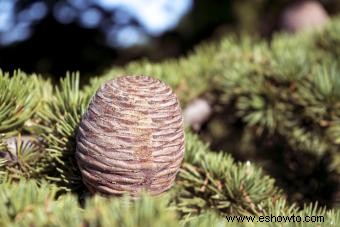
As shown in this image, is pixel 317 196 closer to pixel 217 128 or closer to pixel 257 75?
pixel 257 75

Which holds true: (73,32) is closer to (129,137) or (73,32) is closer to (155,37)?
(155,37)

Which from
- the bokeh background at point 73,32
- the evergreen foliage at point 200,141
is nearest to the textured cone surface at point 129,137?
the evergreen foliage at point 200,141

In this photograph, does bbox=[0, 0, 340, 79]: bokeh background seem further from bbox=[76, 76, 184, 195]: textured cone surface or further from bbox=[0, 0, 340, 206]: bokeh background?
bbox=[76, 76, 184, 195]: textured cone surface

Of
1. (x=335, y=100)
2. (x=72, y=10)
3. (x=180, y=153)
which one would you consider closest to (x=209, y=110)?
(x=335, y=100)

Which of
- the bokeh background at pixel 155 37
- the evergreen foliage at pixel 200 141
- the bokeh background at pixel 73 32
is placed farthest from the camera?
the bokeh background at pixel 73 32

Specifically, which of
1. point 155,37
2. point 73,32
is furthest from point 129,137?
point 155,37

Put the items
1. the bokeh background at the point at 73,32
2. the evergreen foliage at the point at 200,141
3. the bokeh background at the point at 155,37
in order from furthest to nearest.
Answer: the bokeh background at the point at 73,32 → the bokeh background at the point at 155,37 → the evergreen foliage at the point at 200,141

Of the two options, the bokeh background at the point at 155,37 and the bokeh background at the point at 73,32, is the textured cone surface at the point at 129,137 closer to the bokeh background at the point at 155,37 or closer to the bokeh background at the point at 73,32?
the bokeh background at the point at 155,37
